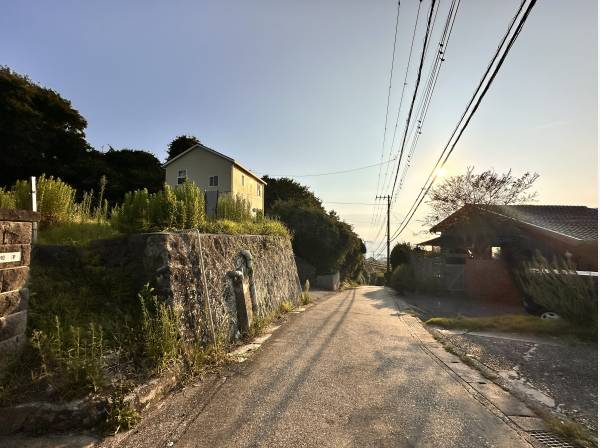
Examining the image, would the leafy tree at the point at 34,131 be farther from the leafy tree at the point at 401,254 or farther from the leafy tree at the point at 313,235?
the leafy tree at the point at 401,254

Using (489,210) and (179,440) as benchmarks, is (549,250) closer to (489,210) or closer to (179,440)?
(489,210)

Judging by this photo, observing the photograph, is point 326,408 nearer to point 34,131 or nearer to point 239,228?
point 239,228

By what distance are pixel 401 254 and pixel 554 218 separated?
7986mm

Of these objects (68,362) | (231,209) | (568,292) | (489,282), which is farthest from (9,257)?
(489,282)

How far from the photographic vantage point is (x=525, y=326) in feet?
23.4

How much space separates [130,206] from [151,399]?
2.84m

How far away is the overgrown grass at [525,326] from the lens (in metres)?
6.44

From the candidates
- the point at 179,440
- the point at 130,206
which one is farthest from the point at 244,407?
the point at 130,206

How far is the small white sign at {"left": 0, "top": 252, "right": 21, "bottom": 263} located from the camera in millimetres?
2863

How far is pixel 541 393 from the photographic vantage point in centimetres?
390

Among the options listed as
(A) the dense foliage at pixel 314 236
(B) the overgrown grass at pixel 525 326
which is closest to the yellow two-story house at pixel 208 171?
(A) the dense foliage at pixel 314 236

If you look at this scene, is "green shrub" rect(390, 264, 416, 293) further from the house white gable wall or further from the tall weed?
the tall weed

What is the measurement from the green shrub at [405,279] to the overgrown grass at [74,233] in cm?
1491

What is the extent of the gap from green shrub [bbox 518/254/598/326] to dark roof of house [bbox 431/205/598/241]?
6.05 meters
